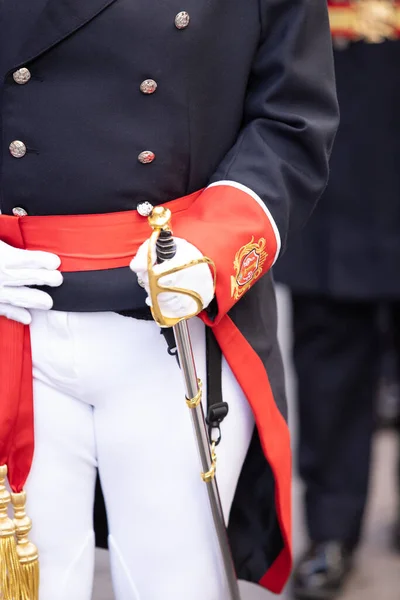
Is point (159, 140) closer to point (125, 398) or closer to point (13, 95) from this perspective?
point (13, 95)

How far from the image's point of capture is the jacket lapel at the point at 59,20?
1565mm

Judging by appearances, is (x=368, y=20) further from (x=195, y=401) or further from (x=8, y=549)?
(x=8, y=549)

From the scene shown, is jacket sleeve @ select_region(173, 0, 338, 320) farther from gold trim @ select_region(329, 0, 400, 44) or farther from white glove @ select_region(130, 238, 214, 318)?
gold trim @ select_region(329, 0, 400, 44)

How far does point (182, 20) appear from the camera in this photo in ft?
5.29

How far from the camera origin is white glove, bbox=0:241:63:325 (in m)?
1.61

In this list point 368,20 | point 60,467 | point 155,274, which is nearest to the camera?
point 155,274

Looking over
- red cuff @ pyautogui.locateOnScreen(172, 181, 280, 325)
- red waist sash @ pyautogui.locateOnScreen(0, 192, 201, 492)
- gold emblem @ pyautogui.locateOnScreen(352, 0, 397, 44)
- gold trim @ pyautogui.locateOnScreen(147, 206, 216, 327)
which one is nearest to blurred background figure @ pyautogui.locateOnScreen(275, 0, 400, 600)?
gold emblem @ pyautogui.locateOnScreen(352, 0, 397, 44)

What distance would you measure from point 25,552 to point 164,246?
1.71 ft

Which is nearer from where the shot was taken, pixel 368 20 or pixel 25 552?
pixel 25 552

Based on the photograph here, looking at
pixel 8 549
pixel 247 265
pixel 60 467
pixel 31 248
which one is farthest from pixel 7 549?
pixel 247 265

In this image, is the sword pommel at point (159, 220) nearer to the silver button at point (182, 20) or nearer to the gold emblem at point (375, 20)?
the silver button at point (182, 20)

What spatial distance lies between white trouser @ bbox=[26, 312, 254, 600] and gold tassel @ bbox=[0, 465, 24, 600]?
38 mm

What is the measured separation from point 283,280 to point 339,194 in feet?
0.83

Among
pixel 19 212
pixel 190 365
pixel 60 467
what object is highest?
pixel 19 212
